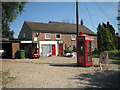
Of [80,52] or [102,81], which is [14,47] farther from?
[102,81]

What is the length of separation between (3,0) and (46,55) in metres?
13.1

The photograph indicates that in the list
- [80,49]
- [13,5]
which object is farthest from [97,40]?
[13,5]

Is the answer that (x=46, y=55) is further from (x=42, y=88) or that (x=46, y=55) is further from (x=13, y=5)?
(x=42, y=88)

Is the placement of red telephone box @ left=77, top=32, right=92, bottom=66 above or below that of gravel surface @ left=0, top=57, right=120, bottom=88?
above

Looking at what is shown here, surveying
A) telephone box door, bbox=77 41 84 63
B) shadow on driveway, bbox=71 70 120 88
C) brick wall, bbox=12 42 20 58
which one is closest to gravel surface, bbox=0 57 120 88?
shadow on driveway, bbox=71 70 120 88

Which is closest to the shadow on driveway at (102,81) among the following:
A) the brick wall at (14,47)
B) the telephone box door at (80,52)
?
the telephone box door at (80,52)

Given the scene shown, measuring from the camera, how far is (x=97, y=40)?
106ft

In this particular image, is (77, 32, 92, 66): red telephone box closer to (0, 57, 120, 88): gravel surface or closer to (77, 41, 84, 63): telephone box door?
(77, 41, 84, 63): telephone box door

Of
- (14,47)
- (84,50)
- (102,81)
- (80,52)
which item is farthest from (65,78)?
(14,47)

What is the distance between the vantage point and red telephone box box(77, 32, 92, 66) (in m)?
9.75

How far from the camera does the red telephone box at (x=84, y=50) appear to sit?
384 inches

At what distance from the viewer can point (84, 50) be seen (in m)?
9.77

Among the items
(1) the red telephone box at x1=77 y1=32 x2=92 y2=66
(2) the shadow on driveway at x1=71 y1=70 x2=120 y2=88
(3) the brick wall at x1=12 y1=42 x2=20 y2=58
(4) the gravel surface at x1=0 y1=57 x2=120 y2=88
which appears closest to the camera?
(2) the shadow on driveway at x1=71 y1=70 x2=120 y2=88

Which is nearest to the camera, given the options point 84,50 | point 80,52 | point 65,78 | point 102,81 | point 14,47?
point 102,81
